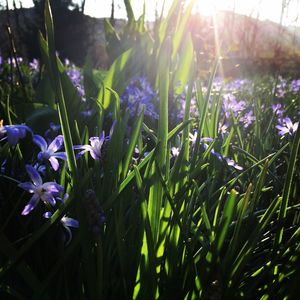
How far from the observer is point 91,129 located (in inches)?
55.4

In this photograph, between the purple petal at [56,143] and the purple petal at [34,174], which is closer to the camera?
the purple petal at [34,174]

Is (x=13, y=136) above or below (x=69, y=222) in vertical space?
above

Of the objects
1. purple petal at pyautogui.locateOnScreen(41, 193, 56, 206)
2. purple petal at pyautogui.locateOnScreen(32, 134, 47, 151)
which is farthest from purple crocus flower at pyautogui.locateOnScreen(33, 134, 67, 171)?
purple petal at pyautogui.locateOnScreen(41, 193, 56, 206)

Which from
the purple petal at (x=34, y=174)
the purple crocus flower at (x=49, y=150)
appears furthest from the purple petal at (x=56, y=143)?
the purple petal at (x=34, y=174)

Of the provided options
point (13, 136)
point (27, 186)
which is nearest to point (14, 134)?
point (13, 136)

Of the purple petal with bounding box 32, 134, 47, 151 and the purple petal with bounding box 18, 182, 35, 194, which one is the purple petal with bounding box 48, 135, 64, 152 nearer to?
the purple petal with bounding box 32, 134, 47, 151

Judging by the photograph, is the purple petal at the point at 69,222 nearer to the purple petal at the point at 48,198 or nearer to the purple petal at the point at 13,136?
the purple petal at the point at 48,198

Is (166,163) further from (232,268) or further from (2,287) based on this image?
(2,287)

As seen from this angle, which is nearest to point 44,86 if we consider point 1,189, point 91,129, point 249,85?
point 91,129

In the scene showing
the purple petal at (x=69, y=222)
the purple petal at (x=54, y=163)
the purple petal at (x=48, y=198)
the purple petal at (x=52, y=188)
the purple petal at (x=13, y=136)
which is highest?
the purple petal at (x=13, y=136)

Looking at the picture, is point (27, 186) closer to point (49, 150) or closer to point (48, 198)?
point (48, 198)

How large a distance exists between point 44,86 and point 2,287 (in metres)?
1.39

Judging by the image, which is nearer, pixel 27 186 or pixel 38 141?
pixel 27 186

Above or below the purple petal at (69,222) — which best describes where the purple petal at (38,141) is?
above
